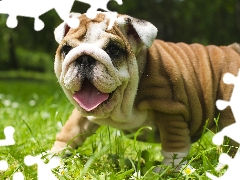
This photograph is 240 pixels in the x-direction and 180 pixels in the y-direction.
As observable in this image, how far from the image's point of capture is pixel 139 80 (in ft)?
5.51

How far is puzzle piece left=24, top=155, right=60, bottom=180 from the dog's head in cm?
22

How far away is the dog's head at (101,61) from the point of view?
4.83 ft

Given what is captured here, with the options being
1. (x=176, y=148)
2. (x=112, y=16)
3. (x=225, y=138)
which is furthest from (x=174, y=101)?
(x=112, y=16)

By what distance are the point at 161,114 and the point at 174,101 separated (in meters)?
0.08

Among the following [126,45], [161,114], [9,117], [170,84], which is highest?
[126,45]

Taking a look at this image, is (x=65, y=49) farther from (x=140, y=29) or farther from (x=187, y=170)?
(x=187, y=170)

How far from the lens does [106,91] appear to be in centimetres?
151

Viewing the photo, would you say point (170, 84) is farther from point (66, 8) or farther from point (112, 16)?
point (66, 8)

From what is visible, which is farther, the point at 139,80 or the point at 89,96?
the point at 139,80

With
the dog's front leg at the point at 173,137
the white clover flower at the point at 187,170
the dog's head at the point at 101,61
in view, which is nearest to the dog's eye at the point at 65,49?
the dog's head at the point at 101,61

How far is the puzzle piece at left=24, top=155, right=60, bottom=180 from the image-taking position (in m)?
1.40

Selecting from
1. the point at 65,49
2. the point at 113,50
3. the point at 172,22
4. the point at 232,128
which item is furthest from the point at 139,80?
the point at 172,22

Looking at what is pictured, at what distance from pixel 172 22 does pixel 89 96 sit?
918cm
